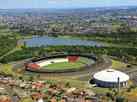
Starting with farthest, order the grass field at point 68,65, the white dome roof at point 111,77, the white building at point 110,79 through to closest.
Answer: the grass field at point 68,65 < the white dome roof at point 111,77 < the white building at point 110,79

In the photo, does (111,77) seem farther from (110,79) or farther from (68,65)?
(68,65)

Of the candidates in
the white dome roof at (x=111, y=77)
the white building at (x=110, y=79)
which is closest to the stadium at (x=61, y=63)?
the white dome roof at (x=111, y=77)

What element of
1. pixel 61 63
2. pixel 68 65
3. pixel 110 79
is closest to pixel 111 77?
pixel 110 79

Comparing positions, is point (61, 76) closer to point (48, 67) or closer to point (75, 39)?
point (48, 67)

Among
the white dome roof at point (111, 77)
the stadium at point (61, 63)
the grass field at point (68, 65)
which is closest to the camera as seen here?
the white dome roof at point (111, 77)

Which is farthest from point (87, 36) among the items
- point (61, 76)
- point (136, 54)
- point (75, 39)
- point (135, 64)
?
point (61, 76)

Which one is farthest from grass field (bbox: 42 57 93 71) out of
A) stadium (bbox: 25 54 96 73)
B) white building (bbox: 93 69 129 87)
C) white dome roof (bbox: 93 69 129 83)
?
white building (bbox: 93 69 129 87)

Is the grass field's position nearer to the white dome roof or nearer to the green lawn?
the green lawn

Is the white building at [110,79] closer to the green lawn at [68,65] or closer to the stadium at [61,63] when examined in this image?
the stadium at [61,63]
